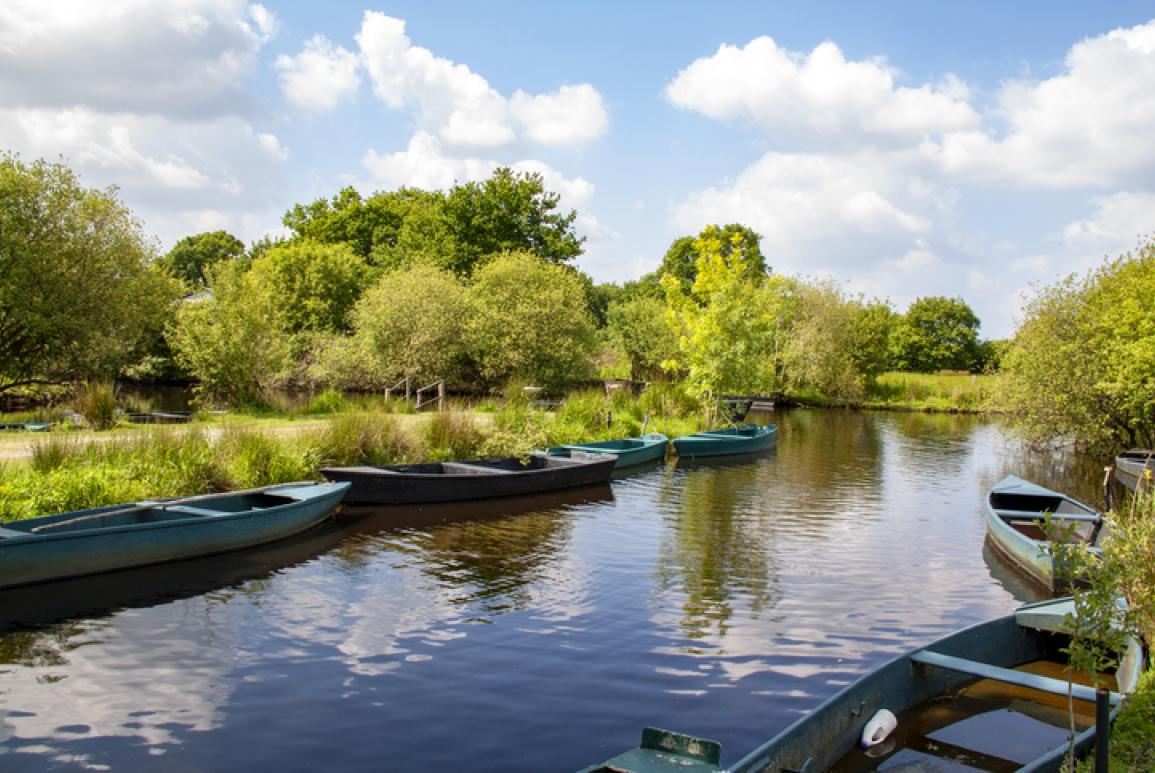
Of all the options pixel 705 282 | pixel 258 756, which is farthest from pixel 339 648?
pixel 705 282

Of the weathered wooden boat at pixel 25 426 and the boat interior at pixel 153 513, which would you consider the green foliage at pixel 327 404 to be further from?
the boat interior at pixel 153 513

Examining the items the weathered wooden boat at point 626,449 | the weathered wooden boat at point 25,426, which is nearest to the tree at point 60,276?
the weathered wooden boat at point 25,426

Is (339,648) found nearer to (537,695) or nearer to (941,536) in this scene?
(537,695)

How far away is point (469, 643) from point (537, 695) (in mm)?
1614

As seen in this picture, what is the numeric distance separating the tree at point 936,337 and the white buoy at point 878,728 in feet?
233

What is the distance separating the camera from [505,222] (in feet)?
168

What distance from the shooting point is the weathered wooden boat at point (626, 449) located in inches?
845

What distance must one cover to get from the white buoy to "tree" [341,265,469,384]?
30760 mm

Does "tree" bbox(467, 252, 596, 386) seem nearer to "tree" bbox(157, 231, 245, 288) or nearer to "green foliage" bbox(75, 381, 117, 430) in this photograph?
"green foliage" bbox(75, 381, 117, 430)

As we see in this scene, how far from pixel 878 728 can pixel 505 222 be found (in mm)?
46852

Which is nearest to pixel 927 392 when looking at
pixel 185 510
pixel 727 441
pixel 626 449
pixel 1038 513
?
pixel 727 441

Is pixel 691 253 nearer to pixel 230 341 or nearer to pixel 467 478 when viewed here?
pixel 230 341

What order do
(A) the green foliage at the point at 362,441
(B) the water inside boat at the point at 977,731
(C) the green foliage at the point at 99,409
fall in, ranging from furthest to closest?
1. (C) the green foliage at the point at 99,409
2. (A) the green foliage at the point at 362,441
3. (B) the water inside boat at the point at 977,731

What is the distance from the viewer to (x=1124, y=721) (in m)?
6.08
